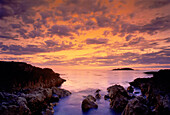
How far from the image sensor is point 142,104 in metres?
11.4

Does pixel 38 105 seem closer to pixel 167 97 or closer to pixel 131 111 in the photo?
pixel 131 111

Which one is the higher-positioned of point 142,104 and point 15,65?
point 15,65

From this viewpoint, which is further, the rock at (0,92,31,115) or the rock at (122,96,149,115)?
the rock at (122,96,149,115)

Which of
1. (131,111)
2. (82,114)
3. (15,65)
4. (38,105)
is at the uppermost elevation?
(15,65)

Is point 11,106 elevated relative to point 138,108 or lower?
elevated

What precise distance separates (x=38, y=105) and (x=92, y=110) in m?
9.07

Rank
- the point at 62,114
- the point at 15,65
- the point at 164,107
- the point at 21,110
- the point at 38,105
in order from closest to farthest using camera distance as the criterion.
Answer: the point at 164,107, the point at 21,110, the point at 38,105, the point at 62,114, the point at 15,65

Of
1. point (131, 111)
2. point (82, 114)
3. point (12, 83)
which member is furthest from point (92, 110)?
point (12, 83)

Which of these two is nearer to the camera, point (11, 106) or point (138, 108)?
point (11, 106)

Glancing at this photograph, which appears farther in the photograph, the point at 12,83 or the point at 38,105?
the point at 12,83

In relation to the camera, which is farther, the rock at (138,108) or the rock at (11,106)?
the rock at (138,108)

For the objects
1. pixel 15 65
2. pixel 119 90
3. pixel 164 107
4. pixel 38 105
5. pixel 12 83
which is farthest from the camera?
pixel 15 65

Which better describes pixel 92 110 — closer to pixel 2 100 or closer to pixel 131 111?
pixel 131 111

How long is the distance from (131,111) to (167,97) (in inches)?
162
